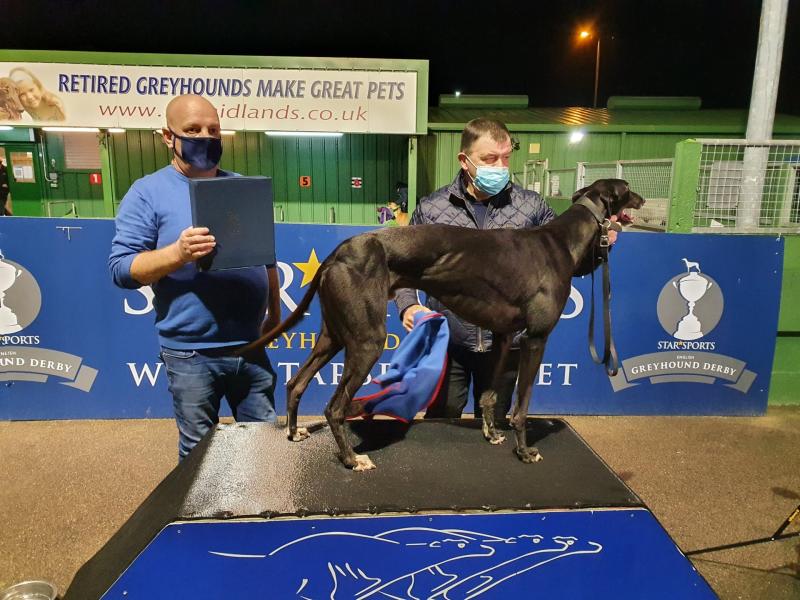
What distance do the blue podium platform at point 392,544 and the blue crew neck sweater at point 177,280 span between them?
65 centimetres

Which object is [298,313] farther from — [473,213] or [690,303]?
[690,303]

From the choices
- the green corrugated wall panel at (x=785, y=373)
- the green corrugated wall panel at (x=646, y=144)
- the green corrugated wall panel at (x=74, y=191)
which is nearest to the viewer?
the green corrugated wall panel at (x=785, y=373)

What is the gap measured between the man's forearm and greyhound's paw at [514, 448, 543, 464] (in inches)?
57.2

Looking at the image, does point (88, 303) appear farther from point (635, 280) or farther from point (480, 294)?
point (635, 280)

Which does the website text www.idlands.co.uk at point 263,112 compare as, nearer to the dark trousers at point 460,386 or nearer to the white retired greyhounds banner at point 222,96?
the white retired greyhounds banner at point 222,96

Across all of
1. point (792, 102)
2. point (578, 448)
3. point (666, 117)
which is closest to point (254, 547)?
point (578, 448)

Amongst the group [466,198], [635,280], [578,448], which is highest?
[466,198]

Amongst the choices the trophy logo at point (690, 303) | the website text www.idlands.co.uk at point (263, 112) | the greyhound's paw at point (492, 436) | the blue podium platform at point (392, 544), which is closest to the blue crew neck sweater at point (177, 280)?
the blue podium platform at point (392, 544)

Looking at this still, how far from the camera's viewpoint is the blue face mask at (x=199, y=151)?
2.12 metres

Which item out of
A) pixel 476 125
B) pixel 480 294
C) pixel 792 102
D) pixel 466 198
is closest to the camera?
pixel 480 294

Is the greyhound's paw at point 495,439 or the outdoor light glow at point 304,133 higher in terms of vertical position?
the outdoor light glow at point 304,133

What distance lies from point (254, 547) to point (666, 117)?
587 inches

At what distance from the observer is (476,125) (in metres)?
2.20

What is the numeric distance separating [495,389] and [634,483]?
2.27 metres
